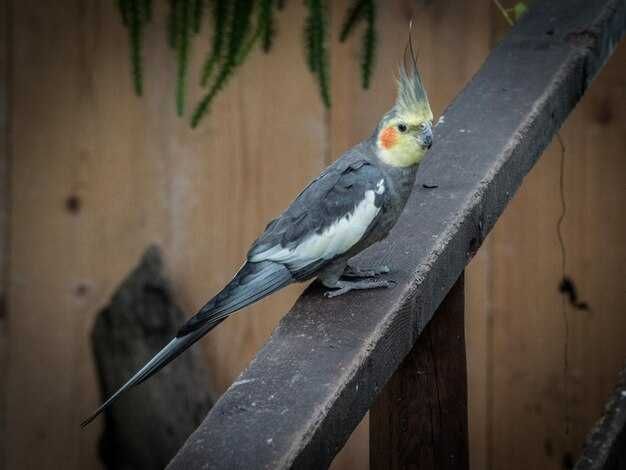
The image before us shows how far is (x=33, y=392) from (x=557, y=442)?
146 centimetres

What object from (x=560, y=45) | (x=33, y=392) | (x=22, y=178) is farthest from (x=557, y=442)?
(x=22, y=178)

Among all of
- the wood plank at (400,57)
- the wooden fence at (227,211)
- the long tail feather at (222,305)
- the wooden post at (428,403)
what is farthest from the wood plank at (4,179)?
the wooden post at (428,403)

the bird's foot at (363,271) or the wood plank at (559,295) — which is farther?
the wood plank at (559,295)

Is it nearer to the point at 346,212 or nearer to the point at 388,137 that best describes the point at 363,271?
the point at 346,212

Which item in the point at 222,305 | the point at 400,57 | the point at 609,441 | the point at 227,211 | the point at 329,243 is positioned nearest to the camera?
the point at 609,441

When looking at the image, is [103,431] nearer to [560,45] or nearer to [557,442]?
[557,442]

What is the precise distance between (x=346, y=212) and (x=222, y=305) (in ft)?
0.97

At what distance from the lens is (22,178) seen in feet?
8.25

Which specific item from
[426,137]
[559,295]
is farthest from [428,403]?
[559,295]

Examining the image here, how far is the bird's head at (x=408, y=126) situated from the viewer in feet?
5.32

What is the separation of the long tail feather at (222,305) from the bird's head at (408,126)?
0.30 meters

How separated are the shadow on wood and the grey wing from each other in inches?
37.5

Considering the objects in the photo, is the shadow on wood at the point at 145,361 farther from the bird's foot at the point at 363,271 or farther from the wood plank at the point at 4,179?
the bird's foot at the point at 363,271

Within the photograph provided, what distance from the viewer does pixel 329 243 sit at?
1.57 meters
